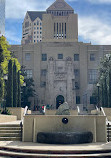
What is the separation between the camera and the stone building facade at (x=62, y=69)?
54.4 metres

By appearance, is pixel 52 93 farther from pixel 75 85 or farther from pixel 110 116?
pixel 110 116

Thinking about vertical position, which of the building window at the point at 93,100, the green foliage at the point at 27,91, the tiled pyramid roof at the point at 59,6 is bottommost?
the building window at the point at 93,100

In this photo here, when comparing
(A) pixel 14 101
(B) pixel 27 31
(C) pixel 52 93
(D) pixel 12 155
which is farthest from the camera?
(B) pixel 27 31

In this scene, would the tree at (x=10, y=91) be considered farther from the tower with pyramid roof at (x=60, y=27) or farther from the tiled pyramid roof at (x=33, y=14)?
the tiled pyramid roof at (x=33, y=14)

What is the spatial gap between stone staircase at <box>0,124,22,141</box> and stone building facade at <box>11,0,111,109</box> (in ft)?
128

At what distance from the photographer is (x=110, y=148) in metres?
10.6

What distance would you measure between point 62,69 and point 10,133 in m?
42.2

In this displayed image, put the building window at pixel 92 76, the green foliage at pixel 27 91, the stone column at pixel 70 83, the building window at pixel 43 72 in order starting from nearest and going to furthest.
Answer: the green foliage at pixel 27 91
the stone column at pixel 70 83
the building window at pixel 92 76
the building window at pixel 43 72

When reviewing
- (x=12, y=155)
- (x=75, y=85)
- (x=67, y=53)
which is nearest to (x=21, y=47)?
(x=67, y=53)

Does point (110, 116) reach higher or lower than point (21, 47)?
lower

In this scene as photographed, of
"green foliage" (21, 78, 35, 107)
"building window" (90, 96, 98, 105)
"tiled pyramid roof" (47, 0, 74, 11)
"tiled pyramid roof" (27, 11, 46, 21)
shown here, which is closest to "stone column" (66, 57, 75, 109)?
"building window" (90, 96, 98, 105)

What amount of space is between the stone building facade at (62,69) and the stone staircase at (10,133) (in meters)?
38.9

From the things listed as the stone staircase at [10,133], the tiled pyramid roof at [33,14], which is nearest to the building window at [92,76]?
the stone staircase at [10,133]

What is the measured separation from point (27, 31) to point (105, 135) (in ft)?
455
